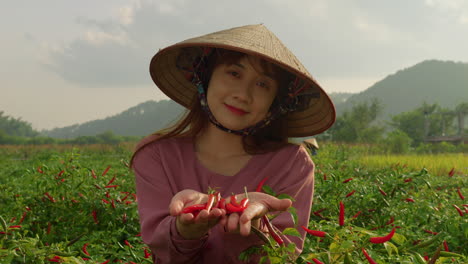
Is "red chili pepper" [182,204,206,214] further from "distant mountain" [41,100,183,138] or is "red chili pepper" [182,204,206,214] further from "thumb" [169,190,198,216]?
"distant mountain" [41,100,183,138]

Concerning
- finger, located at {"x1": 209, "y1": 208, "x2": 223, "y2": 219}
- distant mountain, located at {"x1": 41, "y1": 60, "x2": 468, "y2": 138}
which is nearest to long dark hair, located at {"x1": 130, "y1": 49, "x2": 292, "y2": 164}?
finger, located at {"x1": 209, "y1": 208, "x2": 223, "y2": 219}

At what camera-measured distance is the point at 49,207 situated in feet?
12.4

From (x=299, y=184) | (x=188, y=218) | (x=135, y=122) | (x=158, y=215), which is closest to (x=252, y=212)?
(x=188, y=218)

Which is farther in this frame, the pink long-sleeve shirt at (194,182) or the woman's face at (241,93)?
the woman's face at (241,93)

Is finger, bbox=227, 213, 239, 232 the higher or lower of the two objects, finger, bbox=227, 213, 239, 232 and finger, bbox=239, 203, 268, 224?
the lower

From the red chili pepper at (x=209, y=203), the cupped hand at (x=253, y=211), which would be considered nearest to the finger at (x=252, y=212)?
the cupped hand at (x=253, y=211)

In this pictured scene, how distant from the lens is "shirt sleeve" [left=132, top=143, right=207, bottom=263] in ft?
5.36

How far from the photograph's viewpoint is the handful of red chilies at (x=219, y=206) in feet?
4.07

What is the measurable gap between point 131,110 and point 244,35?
17698cm

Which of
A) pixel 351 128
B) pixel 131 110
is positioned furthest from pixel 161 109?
pixel 351 128

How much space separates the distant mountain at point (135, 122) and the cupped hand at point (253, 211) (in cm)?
13712

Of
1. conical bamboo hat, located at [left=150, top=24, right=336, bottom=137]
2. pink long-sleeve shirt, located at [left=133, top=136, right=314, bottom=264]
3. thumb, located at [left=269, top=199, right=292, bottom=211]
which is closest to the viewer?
thumb, located at [left=269, top=199, right=292, bottom=211]

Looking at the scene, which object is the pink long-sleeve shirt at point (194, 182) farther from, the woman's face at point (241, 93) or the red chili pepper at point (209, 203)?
the red chili pepper at point (209, 203)

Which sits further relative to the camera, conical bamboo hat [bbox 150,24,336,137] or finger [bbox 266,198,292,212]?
conical bamboo hat [bbox 150,24,336,137]
